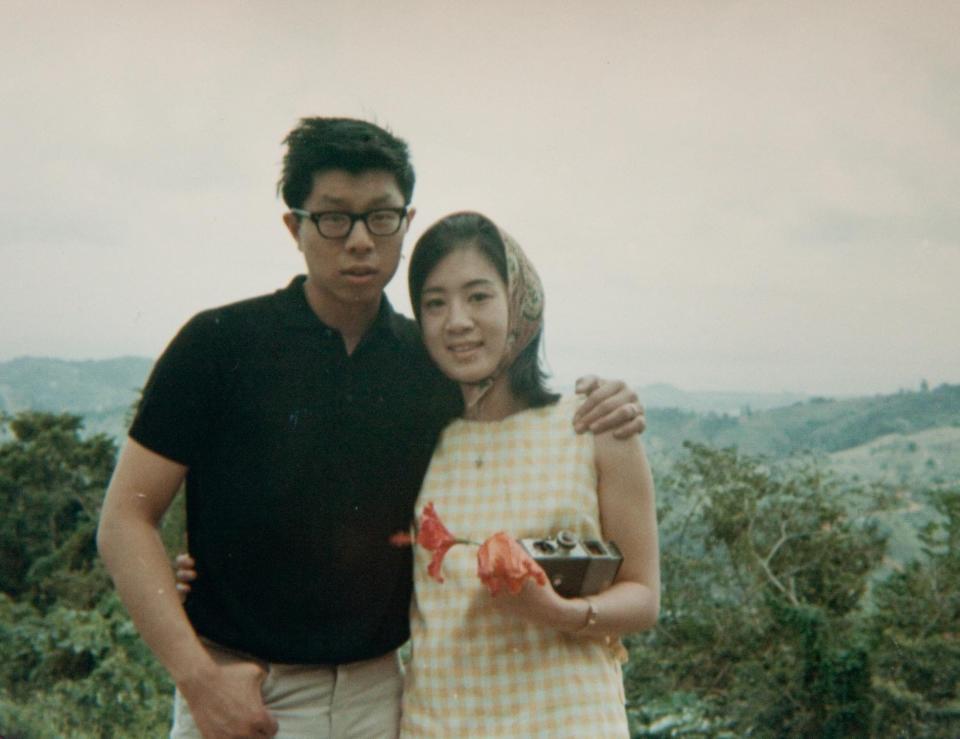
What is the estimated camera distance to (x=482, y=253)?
1935 millimetres

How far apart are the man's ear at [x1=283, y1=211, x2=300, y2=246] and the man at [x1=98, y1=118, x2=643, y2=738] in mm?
10

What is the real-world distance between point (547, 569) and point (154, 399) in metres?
0.82

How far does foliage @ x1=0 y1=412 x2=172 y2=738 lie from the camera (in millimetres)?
8172

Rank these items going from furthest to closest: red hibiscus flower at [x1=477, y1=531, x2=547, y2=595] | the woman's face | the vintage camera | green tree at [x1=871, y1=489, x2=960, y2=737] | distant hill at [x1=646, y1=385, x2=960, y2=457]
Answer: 1. distant hill at [x1=646, y1=385, x2=960, y2=457]
2. green tree at [x1=871, y1=489, x2=960, y2=737]
3. the woman's face
4. the vintage camera
5. red hibiscus flower at [x1=477, y1=531, x2=547, y2=595]

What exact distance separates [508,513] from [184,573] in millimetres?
665

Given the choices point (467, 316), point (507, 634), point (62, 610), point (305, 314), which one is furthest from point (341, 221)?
point (62, 610)

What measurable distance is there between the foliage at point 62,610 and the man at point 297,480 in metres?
6.01

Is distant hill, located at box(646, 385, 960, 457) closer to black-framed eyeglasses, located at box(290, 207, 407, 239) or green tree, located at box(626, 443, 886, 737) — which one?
green tree, located at box(626, 443, 886, 737)

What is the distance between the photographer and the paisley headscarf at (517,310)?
77.0 inches

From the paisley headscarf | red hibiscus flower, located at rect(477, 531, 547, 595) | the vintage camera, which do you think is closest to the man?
the paisley headscarf

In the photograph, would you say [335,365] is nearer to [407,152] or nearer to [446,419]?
[446,419]

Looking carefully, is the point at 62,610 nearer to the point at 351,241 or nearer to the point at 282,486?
the point at 282,486

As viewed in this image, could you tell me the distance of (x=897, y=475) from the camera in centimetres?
1009

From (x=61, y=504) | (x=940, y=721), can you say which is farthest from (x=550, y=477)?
(x=61, y=504)
